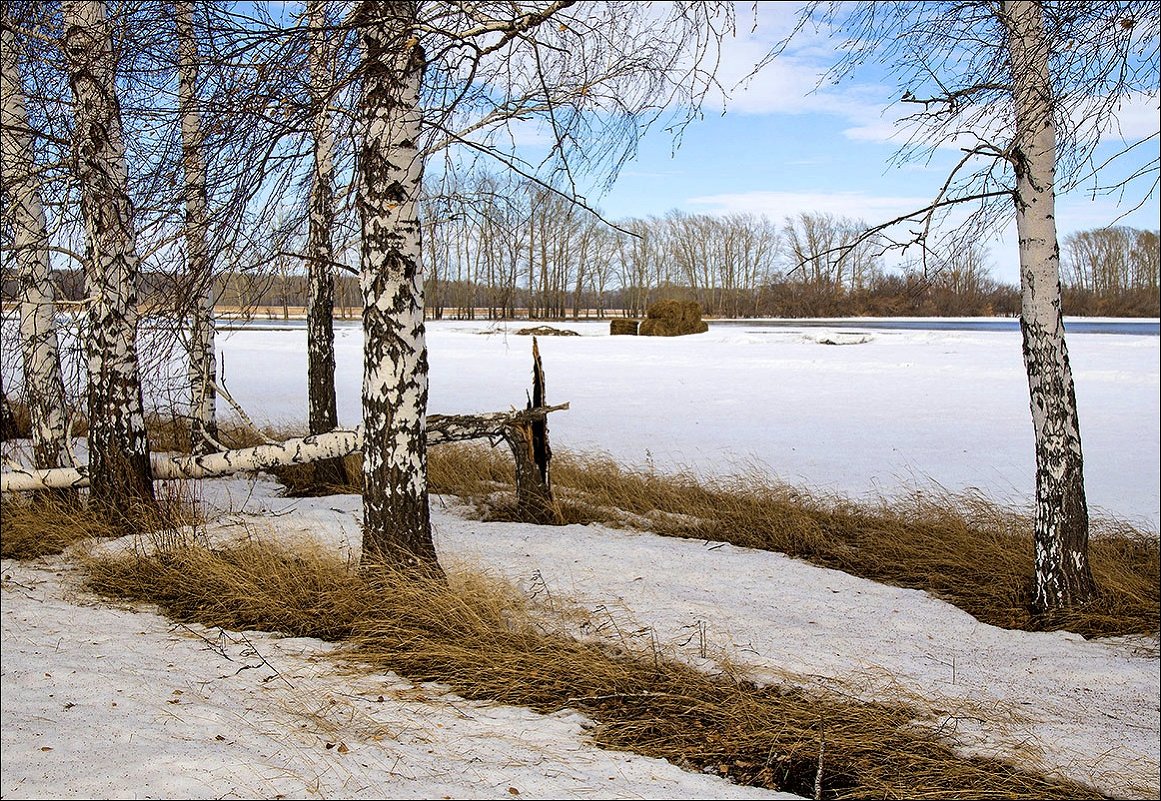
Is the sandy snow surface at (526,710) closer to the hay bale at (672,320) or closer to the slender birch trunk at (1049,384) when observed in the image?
the slender birch trunk at (1049,384)

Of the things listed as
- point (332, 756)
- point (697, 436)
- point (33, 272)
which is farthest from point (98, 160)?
point (697, 436)

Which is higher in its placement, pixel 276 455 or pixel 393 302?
pixel 393 302

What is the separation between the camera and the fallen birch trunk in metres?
6.42

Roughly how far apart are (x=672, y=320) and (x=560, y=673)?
30.7m

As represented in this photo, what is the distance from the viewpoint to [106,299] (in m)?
6.88

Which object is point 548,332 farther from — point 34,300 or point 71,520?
point 71,520

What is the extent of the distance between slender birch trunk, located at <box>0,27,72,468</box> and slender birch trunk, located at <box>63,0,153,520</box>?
1.33 feet

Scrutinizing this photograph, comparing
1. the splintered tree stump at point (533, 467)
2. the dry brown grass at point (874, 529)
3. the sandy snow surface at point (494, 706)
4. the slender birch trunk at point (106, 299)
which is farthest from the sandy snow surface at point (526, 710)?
the slender birch trunk at point (106, 299)

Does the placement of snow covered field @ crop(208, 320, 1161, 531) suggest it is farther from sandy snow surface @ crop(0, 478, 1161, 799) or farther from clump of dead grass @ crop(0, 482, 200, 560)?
sandy snow surface @ crop(0, 478, 1161, 799)

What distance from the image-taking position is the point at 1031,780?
3.55 m

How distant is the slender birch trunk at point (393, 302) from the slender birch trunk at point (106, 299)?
2315 millimetres

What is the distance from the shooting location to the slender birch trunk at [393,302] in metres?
5.07

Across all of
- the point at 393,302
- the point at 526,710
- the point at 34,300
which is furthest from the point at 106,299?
the point at 526,710

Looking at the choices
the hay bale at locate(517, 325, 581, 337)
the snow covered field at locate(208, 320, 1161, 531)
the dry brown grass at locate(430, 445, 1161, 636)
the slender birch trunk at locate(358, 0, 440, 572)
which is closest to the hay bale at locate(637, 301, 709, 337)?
the hay bale at locate(517, 325, 581, 337)
